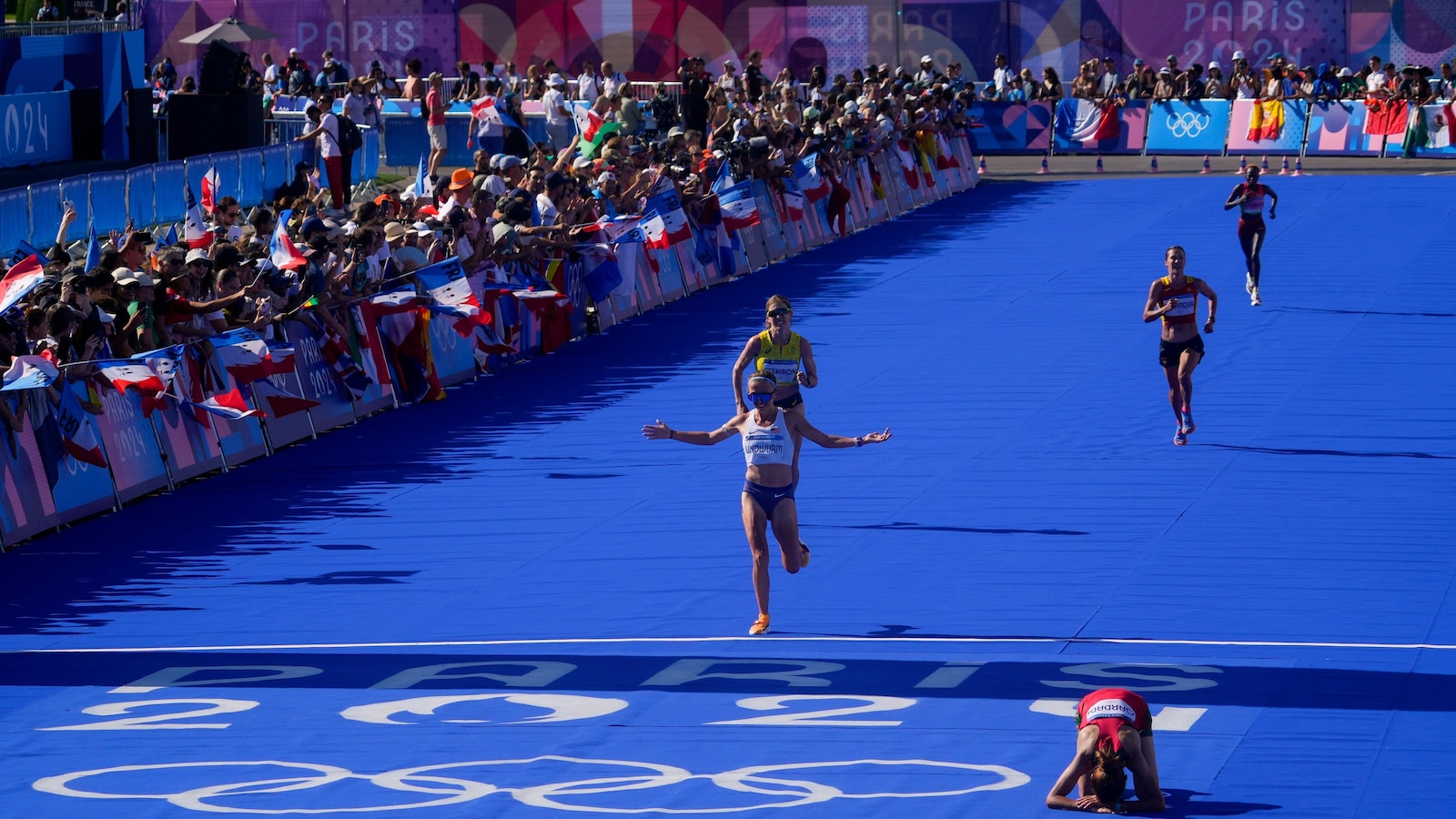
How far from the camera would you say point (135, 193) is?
31.2 metres

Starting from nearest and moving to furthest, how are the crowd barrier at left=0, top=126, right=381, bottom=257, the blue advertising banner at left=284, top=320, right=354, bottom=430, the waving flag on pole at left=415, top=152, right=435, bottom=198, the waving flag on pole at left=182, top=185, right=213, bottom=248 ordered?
the blue advertising banner at left=284, top=320, right=354, bottom=430 < the waving flag on pole at left=182, top=185, right=213, bottom=248 < the crowd barrier at left=0, top=126, right=381, bottom=257 < the waving flag on pole at left=415, top=152, right=435, bottom=198

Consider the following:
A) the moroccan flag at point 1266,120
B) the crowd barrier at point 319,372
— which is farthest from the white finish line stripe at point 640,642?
the moroccan flag at point 1266,120

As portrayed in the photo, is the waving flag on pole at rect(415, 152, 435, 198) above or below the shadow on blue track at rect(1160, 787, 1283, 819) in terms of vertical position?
above

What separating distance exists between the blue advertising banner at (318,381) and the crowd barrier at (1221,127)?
2814 centimetres

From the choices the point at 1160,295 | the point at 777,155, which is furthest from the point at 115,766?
the point at 777,155

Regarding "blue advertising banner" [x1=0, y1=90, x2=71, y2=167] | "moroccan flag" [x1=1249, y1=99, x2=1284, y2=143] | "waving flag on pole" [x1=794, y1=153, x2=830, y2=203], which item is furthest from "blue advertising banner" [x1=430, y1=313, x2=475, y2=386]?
"moroccan flag" [x1=1249, y1=99, x2=1284, y2=143]

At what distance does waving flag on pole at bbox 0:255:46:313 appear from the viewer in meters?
16.0

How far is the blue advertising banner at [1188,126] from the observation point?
47969mm

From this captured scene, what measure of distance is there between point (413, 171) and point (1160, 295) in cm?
2737

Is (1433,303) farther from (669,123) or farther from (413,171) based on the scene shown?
(413,171)

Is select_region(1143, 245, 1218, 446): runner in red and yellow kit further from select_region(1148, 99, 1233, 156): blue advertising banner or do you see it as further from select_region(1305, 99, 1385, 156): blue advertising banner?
select_region(1305, 99, 1385, 156): blue advertising banner

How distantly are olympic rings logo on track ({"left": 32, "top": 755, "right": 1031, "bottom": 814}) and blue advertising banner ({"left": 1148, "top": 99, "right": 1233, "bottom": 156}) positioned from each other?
125 ft

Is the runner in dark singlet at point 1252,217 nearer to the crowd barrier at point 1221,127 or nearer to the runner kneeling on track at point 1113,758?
the runner kneeling on track at point 1113,758

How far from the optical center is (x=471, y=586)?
1589 centimetres
